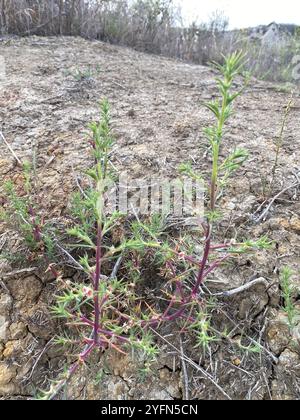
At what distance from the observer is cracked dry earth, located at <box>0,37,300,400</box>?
1.50 metres

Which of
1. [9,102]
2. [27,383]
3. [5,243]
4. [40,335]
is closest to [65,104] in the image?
[9,102]

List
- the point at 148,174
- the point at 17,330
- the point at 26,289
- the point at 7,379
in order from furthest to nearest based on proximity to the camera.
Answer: the point at 148,174 < the point at 26,289 < the point at 17,330 < the point at 7,379

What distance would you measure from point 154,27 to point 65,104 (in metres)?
2.76

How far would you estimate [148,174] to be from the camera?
2223 mm

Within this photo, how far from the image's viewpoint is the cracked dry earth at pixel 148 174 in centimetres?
Result: 150

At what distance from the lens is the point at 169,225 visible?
6.09 feet

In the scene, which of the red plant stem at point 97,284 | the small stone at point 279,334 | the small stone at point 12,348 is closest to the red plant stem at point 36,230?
the small stone at point 12,348

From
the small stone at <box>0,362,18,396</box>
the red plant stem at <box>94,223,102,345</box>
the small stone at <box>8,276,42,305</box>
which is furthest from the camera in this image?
the small stone at <box>8,276,42,305</box>

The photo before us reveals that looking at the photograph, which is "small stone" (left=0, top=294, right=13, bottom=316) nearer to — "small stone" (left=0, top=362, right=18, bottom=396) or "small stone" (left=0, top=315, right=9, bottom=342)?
"small stone" (left=0, top=315, right=9, bottom=342)

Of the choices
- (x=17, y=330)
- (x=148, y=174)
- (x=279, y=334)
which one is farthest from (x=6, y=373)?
(x=148, y=174)

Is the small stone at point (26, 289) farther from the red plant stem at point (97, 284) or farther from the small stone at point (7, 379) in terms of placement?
the red plant stem at point (97, 284)

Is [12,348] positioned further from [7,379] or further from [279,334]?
[279,334]

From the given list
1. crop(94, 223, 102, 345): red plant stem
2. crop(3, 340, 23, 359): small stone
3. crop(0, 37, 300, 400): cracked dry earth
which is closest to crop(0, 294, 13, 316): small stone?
crop(0, 37, 300, 400): cracked dry earth
